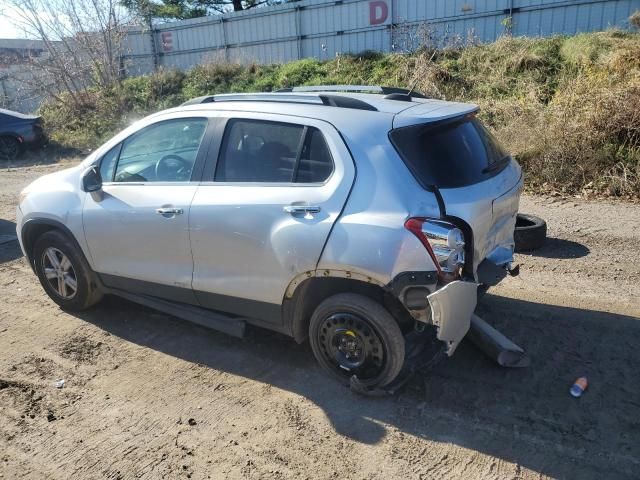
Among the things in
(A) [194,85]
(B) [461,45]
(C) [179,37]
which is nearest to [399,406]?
(B) [461,45]

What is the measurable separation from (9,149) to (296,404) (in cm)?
1438

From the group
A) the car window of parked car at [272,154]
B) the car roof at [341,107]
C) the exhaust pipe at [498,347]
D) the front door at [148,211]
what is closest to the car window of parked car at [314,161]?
the car window of parked car at [272,154]

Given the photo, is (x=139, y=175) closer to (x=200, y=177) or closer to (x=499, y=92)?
(x=200, y=177)

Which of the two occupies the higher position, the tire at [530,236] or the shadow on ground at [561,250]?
the tire at [530,236]

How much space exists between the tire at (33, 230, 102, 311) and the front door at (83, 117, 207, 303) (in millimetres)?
243

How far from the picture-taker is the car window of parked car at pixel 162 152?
3936 mm

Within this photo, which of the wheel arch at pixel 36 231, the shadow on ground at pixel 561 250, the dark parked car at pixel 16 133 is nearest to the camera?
the wheel arch at pixel 36 231

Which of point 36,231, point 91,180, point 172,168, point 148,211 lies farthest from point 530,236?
point 36,231

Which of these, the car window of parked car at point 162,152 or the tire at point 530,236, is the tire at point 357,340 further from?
the tire at point 530,236

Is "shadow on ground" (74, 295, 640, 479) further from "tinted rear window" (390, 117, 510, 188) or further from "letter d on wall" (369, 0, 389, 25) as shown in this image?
"letter d on wall" (369, 0, 389, 25)

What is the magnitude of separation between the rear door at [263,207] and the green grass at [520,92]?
5.82 meters

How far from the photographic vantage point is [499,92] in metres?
11.2

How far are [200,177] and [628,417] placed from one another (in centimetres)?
309

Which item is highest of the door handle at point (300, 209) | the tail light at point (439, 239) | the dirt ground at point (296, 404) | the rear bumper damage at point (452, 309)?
the door handle at point (300, 209)
